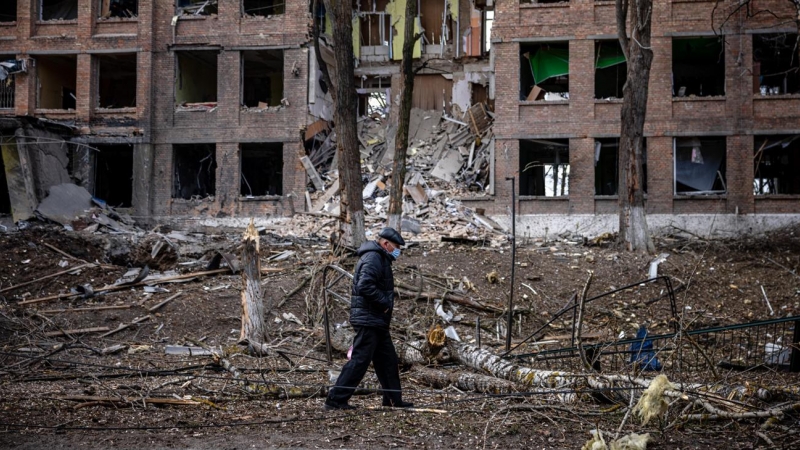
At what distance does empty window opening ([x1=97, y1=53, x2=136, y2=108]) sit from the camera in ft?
102

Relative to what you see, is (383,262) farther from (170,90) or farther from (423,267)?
(170,90)

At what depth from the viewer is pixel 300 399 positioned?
8.12 m

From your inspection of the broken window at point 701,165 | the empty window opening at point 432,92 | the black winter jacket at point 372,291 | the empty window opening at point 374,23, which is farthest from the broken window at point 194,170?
the black winter jacket at point 372,291

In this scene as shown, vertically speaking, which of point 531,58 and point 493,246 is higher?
point 531,58

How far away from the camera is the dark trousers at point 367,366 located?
712 centimetres

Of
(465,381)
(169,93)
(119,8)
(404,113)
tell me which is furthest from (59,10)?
(465,381)

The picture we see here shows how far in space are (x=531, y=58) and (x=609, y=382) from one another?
871 inches

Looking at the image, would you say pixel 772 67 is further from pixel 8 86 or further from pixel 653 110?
pixel 8 86

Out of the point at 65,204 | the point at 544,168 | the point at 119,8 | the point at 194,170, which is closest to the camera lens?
the point at 65,204

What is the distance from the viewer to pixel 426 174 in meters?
27.3

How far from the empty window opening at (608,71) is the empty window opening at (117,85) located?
1949 centimetres

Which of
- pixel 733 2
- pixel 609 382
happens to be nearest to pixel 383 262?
pixel 609 382

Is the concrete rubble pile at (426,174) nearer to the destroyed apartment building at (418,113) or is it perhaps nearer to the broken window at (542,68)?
the destroyed apartment building at (418,113)

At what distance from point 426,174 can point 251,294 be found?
1638 cm
